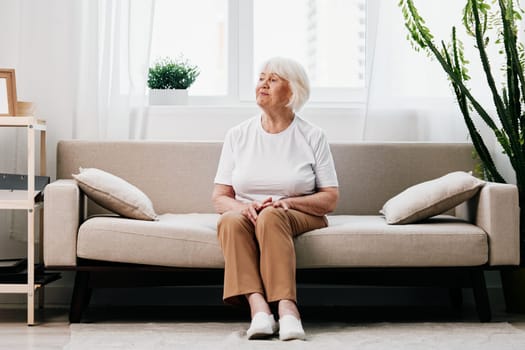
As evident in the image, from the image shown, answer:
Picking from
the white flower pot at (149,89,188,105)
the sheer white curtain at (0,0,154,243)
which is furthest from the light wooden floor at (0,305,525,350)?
the white flower pot at (149,89,188,105)

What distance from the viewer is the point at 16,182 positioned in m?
3.34

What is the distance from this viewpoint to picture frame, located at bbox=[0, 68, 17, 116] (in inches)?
125

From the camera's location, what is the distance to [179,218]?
10.5ft

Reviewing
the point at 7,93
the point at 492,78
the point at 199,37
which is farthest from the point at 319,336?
the point at 199,37

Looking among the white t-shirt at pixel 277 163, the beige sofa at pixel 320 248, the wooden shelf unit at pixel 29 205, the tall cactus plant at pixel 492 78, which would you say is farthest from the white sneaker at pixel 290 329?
the tall cactus plant at pixel 492 78

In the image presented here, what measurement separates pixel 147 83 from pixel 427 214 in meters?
1.60

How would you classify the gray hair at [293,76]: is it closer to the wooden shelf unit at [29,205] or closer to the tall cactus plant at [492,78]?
the tall cactus plant at [492,78]

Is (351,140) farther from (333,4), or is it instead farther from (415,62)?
(333,4)

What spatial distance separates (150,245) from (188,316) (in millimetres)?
512

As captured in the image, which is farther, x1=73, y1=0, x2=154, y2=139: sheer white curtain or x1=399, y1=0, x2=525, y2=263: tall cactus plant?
x1=73, y1=0, x2=154, y2=139: sheer white curtain

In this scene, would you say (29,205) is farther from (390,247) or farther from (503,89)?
(503,89)

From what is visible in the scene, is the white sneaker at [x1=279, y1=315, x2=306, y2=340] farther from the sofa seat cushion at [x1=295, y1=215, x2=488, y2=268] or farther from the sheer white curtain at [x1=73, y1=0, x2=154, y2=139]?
the sheer white curtain at [x1=73, y1=0, x2=154, y2=139]

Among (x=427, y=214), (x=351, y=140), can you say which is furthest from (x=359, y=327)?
(x=351, y=140)

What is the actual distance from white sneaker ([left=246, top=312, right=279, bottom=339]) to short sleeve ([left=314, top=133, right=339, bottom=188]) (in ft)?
2.25
